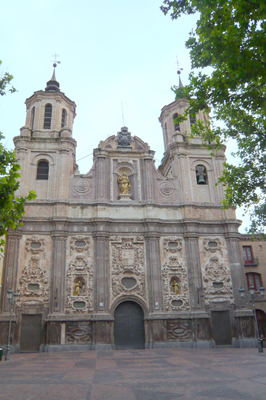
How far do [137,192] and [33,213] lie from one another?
8.59 meters

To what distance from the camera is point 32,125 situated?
32.1 m

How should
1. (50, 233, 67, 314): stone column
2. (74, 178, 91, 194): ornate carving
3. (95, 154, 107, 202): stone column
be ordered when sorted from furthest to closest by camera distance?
(74, 178, 91, 194): ornate carving < (95, 154, 107, 202): stone column < (50, 233, 67, 314): stone column

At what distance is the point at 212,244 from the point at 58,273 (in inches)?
484

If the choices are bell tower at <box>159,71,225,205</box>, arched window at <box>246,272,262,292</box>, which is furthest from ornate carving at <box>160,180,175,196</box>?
arched window at <box>246,272,262,292</box>

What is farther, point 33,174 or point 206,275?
point 33,174

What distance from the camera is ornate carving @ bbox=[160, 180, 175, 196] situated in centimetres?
2989

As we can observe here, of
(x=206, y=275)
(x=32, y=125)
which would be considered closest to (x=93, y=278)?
(x=206, y=275)

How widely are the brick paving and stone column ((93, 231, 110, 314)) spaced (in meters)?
8.61

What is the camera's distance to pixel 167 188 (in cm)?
3005

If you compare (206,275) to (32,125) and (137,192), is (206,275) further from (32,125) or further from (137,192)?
(32,125)

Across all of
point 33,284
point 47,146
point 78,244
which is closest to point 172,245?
point 78,244

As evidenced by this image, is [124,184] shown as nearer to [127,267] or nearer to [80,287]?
[127,267]

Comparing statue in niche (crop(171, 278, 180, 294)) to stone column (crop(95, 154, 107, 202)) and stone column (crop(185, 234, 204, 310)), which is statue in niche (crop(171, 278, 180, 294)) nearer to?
stone column (crop(185, 234, 204, 310))

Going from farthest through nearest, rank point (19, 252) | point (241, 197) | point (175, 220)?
point (175, 220) < point (19, 252) < point (241, 197)
